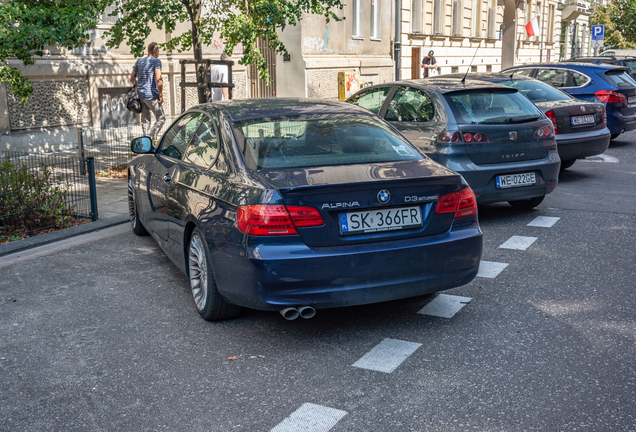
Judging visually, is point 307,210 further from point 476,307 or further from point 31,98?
point 31,98

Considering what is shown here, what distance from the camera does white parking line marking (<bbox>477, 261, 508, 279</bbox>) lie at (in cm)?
558

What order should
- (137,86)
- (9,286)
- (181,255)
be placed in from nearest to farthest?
(181,255), (9,286), (137,86)

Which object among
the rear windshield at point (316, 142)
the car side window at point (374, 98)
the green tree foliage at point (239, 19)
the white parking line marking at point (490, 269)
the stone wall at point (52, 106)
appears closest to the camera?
the rear windshield at point (316, 142)

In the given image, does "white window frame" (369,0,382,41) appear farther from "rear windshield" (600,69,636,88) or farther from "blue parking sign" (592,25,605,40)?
"blue parking sign" (592,25,605,40)

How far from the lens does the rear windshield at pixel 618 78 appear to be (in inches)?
510

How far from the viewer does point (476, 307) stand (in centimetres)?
484

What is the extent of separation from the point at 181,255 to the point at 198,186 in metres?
0.62

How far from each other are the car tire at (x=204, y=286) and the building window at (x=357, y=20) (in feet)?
68.9

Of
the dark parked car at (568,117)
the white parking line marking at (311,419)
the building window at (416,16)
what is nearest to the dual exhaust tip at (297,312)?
the white parking line marking at (311,419)

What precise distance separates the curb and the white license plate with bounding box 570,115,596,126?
6.20 meters

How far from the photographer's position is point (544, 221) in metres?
7.50

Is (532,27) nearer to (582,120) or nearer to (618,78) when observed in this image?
(618,78)

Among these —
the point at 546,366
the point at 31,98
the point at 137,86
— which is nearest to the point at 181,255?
the point at 546,366

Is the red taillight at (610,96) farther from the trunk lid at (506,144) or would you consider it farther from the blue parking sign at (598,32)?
the blue parking sign at (598,32)
